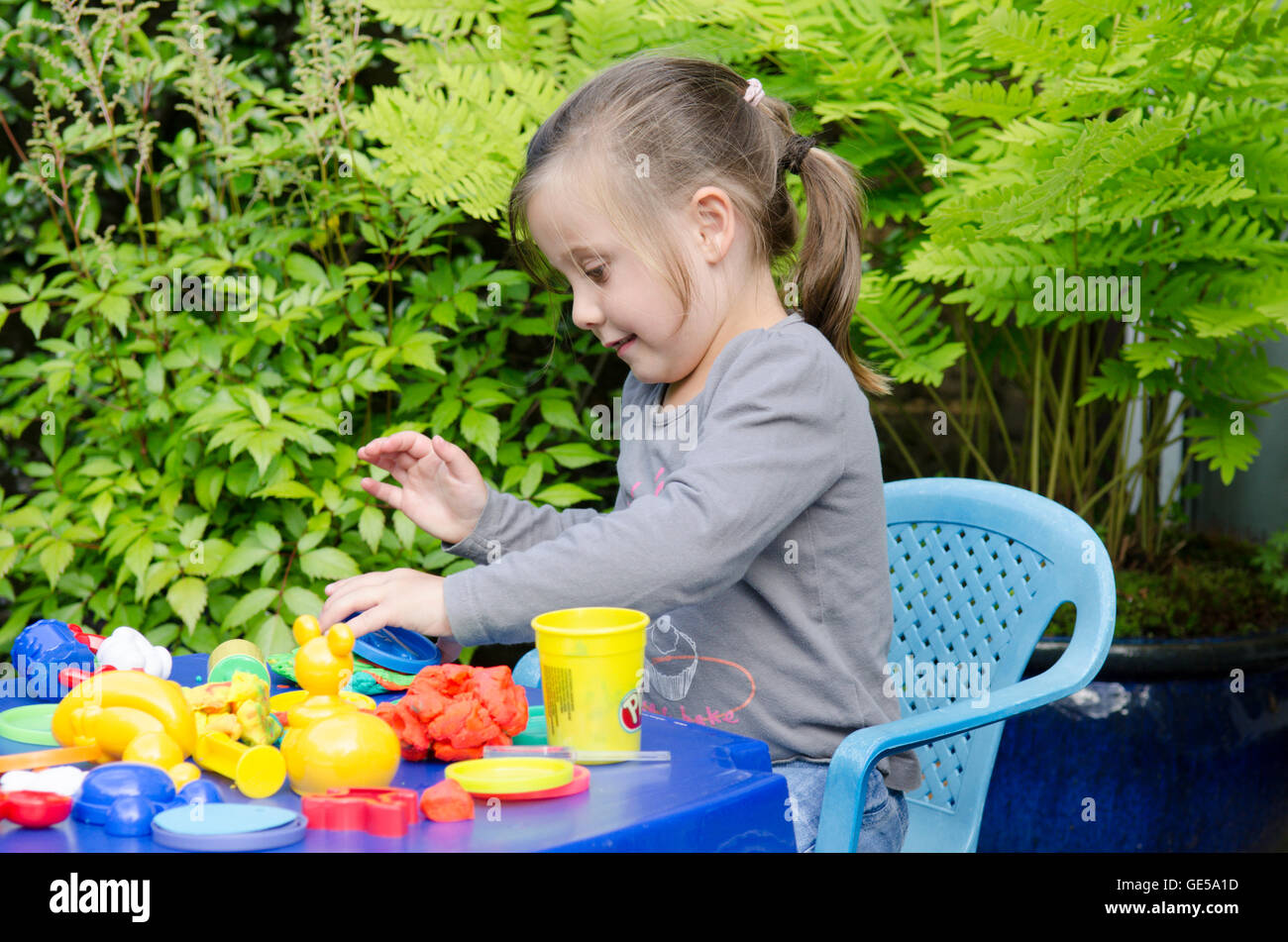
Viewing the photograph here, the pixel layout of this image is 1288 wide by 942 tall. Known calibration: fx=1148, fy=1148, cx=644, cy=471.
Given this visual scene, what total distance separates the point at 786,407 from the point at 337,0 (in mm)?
1832

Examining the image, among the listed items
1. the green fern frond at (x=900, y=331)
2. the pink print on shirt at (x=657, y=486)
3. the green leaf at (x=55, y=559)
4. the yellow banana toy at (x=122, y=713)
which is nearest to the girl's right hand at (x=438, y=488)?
the pink print on shirt at (x=657, y=486)

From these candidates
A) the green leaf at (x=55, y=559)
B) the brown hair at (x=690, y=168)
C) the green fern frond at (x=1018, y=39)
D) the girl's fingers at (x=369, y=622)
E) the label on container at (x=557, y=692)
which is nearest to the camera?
the label on container at (x=557, y=692)

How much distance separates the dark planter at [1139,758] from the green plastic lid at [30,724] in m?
1.84

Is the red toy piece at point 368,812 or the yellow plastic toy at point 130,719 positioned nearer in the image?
the red toy piece at point 368,812

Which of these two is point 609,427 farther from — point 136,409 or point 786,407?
point 786,407

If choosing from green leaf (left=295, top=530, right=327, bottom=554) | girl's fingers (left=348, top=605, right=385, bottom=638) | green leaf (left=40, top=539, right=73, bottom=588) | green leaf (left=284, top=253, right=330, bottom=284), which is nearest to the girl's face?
girl's fingers (left=348, top=605, right=385, bottom=638)

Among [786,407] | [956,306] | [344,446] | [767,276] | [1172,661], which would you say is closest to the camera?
[786,407]

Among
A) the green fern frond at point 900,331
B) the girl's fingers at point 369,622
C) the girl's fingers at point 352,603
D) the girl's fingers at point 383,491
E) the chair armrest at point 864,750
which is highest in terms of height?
the green fern frond at point 900,331

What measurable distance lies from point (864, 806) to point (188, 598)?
1608mm

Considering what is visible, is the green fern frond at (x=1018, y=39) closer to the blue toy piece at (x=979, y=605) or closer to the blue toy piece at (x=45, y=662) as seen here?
the blue toy piece at (x=979, y=605)

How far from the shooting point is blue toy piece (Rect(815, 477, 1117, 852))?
145 centimetres

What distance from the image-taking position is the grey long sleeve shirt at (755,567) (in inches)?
47.9
